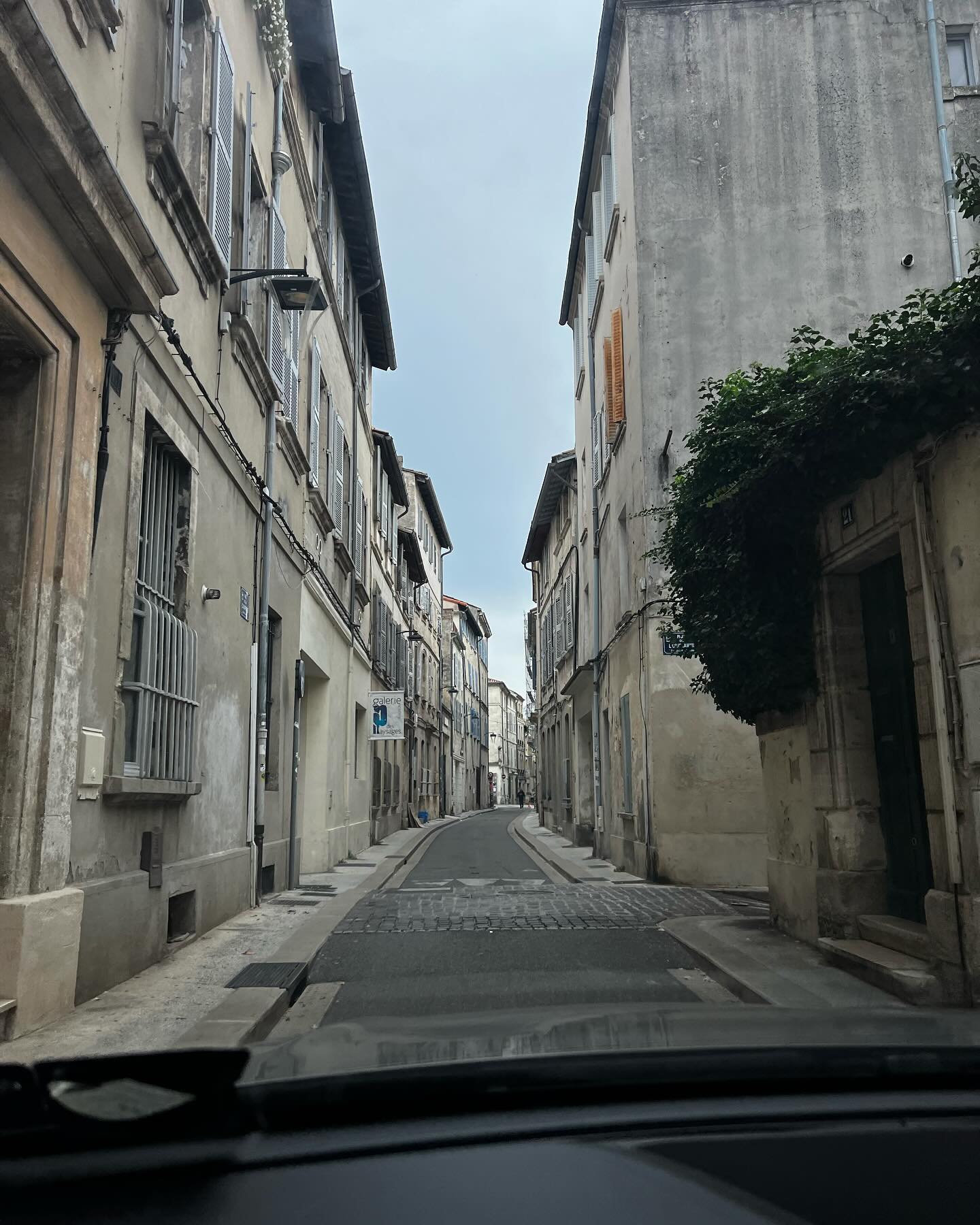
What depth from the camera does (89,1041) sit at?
15.8 feet

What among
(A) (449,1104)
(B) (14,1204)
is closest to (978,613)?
(A) (449,1104)

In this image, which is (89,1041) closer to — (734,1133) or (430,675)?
(734,1133)

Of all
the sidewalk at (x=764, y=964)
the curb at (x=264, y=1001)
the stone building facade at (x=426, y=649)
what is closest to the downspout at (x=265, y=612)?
the curb at (x=264, y=1001)

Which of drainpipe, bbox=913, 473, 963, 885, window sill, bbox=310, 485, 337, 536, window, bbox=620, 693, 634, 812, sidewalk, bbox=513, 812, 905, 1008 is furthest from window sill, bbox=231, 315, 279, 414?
window, bbox=620, 693, 634, 812

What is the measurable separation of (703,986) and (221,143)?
24.1 feet

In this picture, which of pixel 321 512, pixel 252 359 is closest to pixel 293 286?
pixel 252 359

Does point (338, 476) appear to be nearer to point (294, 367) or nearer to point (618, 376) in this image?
point (294, 367)

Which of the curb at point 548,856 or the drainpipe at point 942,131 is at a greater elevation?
the drainpipe at point 942,131

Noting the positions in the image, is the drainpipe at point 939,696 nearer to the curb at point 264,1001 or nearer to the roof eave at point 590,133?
the curb at point 264,1001

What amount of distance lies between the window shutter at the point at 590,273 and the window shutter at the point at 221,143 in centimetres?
1077

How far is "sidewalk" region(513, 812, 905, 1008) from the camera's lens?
5.73 metres

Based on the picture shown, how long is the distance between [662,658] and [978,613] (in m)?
7.80

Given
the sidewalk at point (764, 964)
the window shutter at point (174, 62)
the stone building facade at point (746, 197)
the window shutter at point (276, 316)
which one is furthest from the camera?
the stone building facade at point (746, 197)

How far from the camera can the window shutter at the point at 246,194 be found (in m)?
9.50
